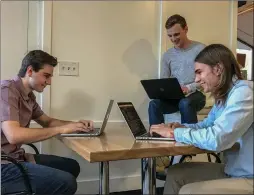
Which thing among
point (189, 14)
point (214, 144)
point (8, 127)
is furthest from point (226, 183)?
point (189, 14)

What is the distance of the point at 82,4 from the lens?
2557 mm

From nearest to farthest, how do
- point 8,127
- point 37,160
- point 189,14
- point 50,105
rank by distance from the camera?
point 8,127, point 37,160, point 50,105, point 189,14

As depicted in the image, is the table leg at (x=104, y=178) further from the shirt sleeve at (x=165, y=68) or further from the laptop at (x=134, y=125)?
the shirt sleeve at (x=165, y=68)

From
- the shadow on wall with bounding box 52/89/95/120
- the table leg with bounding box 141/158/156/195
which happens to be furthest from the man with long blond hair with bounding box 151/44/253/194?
the shadow on wall with bounding box 52/89/95/120

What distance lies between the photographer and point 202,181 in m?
1.13

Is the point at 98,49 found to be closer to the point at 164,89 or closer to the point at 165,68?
the point at 165,68

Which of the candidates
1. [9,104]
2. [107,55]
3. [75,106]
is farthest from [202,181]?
[107,55]

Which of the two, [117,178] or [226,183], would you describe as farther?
[117,178]

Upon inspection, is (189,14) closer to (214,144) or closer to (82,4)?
(82,4)

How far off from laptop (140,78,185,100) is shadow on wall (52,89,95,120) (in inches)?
22.7

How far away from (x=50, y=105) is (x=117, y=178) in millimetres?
900

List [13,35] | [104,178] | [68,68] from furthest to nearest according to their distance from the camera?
[68,68]
[13,35]
[104,178]

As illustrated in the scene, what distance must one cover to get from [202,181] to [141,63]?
180 cm

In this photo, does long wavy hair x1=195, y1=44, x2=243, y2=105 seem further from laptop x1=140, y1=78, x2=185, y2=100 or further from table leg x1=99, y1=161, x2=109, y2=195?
laptop x1=140, y1=78, x2=185, y2=100
